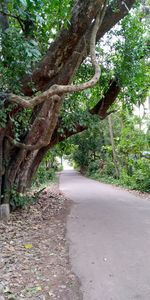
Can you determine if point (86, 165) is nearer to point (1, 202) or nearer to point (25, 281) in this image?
point (1, 202)

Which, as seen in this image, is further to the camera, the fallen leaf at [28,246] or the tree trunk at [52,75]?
the tree trunk at [52,75]

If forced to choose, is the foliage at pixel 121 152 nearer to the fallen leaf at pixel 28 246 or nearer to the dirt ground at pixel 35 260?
the dirt ground at pixel 35 260

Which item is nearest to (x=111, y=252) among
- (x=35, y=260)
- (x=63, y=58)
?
(x=35, y=260)

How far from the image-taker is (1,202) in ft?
24.8

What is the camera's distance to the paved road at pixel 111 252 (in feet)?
11.9

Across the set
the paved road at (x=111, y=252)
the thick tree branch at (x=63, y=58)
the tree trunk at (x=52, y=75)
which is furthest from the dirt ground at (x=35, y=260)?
the thick tree branch at (x=63, y=58)

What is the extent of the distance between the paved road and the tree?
2.38 metres

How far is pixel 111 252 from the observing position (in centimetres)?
497

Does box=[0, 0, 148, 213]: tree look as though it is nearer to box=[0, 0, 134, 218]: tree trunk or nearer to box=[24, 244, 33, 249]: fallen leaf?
box=[0, 0, 134, 218]: tree trunk

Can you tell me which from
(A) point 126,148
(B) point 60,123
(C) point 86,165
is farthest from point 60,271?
(C) point 86,165

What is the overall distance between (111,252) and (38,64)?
14.6 ft

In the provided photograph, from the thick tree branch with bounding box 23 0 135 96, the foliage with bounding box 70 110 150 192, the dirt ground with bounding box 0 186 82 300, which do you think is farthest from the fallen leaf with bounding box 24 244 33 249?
the foliage with bounding box 70 110 150 192

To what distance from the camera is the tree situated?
5082 millimetres

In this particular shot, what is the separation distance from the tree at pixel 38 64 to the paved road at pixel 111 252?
7.81ft
